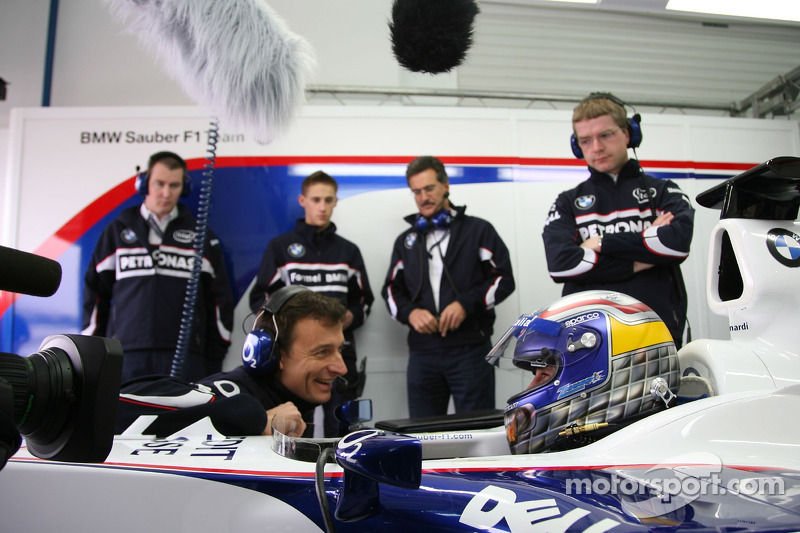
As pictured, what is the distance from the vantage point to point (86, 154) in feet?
12.5

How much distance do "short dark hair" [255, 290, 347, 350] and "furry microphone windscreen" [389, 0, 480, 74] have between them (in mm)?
808

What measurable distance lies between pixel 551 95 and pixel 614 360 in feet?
11.8

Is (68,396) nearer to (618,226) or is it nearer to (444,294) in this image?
(618,226)

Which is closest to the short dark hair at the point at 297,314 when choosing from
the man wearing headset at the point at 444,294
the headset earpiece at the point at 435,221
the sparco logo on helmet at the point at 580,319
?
the sparco logo on helmet at the point at 580,319

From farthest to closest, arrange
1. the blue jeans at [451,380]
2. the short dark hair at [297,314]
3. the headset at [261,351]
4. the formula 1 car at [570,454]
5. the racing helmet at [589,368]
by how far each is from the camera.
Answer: the blue jeans at [451,380] → the short dark hair at [297,314] → the headset at [261,351] → the racing helmet at [589,368] → the formula 1 car at [570,454]

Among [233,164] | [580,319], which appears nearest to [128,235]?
[233,164]

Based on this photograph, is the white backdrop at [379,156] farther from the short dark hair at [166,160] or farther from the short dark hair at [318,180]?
the short dark hair at [166,160]

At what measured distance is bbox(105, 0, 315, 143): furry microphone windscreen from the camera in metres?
1.97

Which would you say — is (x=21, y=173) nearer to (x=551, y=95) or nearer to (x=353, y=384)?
(x=353, y=384)

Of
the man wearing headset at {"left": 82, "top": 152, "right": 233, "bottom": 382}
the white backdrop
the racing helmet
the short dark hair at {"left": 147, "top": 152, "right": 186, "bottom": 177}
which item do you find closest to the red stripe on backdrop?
the white backdrop

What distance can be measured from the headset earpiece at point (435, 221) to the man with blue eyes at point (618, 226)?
715 mm

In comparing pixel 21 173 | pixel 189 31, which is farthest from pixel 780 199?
pixel 21 173

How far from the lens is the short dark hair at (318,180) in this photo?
3527mm

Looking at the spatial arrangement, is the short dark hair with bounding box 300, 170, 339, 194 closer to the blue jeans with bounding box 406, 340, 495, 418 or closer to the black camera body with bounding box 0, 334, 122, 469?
the blue jeans with bounding box 406, 340, 495, 418
